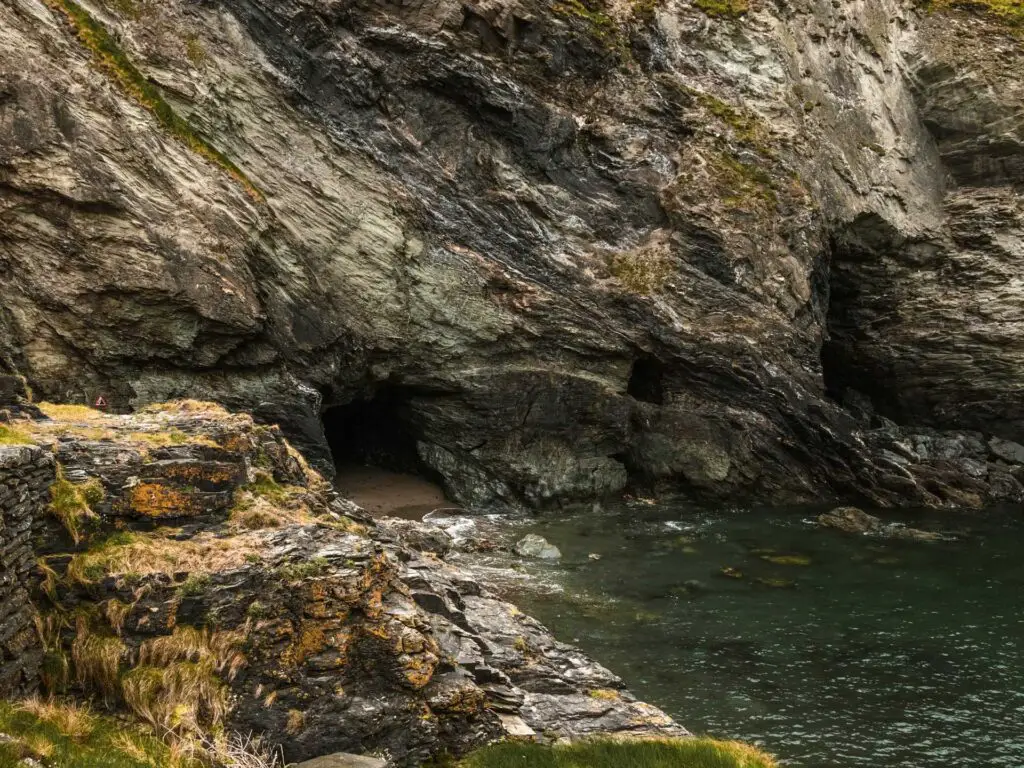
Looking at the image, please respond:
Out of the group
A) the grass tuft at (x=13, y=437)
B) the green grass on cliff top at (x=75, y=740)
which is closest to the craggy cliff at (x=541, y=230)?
the grass tuft at (x=13, y=437)

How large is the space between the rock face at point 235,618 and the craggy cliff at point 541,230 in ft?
58.7

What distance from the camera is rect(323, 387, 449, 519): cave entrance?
3716 centimetres

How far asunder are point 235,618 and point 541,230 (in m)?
30.2

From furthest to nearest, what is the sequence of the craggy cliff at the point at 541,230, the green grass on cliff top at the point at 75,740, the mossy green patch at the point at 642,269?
the mossy green patch at the point at 642,269, the craggy cliff at the point at 541,230, the green grass on cliff top at the point at 75,740

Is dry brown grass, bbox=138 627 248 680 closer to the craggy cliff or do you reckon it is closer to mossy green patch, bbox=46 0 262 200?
the craggy cliff

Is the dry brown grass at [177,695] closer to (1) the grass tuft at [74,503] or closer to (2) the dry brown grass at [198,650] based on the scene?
(2) the dry brown grass at [198,650]

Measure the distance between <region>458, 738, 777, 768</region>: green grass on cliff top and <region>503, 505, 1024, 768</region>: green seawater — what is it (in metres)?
4.22

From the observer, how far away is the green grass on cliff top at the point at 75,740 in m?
8.51

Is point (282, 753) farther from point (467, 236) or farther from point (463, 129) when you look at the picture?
point (463, 129)

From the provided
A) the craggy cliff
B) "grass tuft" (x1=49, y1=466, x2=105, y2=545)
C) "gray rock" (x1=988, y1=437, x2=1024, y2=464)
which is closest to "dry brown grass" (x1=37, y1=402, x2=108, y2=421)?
"grass tuft" (x1=49, y1=466, x2=105, y2=545)

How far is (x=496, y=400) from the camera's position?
38.2m

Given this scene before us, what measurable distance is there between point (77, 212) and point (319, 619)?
2258 centimetres

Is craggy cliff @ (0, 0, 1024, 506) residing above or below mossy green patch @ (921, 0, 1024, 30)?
below

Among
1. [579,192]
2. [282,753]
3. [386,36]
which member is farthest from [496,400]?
[282,753]
